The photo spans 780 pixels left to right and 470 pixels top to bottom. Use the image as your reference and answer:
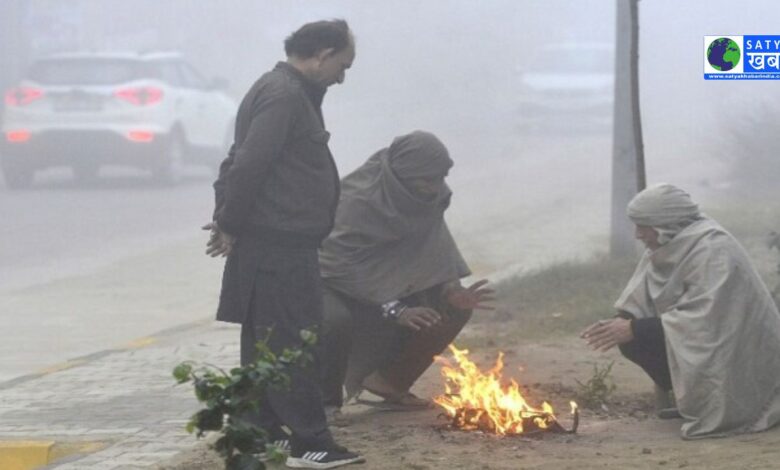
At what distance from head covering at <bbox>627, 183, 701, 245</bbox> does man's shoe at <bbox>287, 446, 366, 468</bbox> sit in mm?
1456

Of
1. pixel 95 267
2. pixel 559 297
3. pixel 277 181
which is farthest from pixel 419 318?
pixel 95 267

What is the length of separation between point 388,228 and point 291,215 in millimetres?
1141

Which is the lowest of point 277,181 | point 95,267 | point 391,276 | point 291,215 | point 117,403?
point 95,267

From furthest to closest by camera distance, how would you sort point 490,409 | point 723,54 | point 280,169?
point 723,54 < point 490,409 < point 280,169

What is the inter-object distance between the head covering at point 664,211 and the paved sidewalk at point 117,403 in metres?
1.96

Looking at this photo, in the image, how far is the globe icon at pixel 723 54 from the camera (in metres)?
11.2

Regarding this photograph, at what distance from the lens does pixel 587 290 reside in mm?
10625

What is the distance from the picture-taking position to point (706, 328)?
242 inches

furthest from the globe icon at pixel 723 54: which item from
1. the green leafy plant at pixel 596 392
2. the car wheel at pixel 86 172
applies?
the car wheel at pixel 86 172

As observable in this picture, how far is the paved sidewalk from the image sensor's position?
641 cm

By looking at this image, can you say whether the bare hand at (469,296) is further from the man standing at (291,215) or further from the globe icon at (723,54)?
the globe icon at (723,54)

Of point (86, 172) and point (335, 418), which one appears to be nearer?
point (335, 418)

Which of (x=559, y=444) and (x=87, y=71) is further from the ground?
(x=87, y=71)

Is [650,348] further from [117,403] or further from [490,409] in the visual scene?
[117,403]
